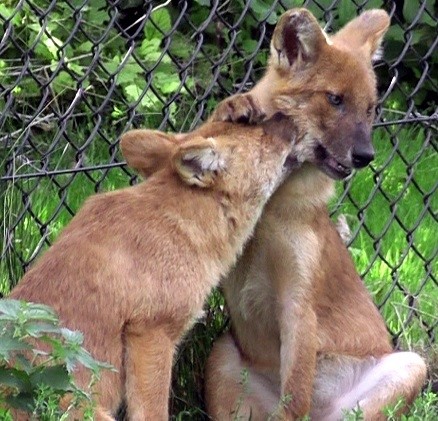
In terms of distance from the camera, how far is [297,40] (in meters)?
4.84

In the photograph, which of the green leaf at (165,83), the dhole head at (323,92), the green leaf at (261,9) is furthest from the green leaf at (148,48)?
the dhole head at (323,92)

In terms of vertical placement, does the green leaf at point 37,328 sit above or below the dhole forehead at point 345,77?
below

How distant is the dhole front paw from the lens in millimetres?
4562

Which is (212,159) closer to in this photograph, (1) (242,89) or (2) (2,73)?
(1) (242,89)

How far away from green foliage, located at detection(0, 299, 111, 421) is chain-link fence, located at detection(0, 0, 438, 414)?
1048 mm

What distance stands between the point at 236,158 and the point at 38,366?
1092 mm

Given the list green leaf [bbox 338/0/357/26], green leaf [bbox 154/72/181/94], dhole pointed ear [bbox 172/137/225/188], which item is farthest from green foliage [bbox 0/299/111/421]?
green leaf [bbox 338/0/357/26]

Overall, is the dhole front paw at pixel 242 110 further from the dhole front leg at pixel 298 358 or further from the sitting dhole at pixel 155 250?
the dhole front leg at pixel 298 358

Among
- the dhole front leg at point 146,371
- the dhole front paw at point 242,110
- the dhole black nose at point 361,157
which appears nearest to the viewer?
the dhole front leg at point 146,371

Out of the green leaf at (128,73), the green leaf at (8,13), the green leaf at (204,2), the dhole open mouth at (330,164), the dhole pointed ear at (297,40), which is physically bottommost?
the green leaf at (128,73)

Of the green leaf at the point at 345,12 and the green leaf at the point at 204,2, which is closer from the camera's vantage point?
the green leaf at the point at 204,2

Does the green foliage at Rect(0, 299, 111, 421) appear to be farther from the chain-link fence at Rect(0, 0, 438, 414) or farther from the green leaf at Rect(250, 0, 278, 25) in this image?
the green leaf at Rect(250, 0, 278, 25)

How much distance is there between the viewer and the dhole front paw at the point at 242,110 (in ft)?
15.0

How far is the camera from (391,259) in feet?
21.1
